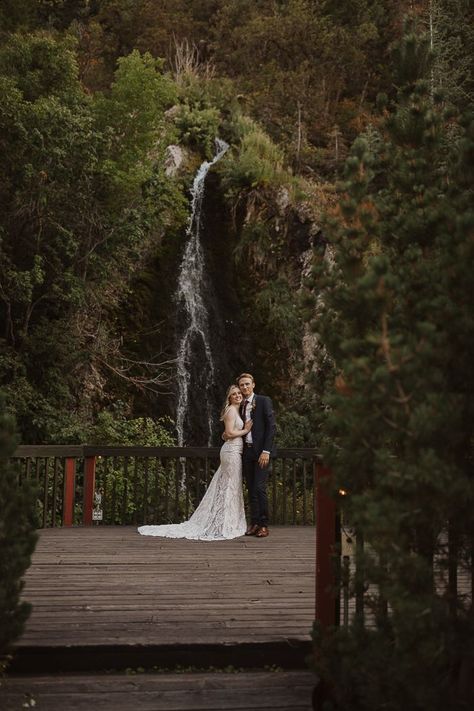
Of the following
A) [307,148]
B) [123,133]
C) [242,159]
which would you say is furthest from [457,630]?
[307,148]

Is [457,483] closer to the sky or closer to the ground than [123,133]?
closer to the ground

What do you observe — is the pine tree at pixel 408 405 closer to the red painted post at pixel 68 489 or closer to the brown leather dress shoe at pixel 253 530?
the brown leather dress shoe at pixel 253 530

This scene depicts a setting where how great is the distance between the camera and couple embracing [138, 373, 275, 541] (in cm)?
877

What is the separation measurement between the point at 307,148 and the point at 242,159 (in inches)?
145

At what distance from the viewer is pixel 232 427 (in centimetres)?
886

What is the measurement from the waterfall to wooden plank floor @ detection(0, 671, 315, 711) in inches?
440

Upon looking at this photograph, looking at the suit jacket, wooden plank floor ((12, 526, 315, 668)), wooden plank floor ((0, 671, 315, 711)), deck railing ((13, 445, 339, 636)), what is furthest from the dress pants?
wooden plank floor ((0, 671, 315, 711))

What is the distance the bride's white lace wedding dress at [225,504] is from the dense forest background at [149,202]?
142 centimetres

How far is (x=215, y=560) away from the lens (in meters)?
7.20

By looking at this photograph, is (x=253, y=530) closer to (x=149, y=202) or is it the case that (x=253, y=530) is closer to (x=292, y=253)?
(x=149, y=202)

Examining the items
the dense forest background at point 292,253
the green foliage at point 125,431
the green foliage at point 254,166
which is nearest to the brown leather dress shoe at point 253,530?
the dense forest background at point 292,253

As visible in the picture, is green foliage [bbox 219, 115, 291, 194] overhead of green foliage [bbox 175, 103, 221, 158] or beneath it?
beneath

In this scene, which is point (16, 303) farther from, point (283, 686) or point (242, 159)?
point (283, 686)

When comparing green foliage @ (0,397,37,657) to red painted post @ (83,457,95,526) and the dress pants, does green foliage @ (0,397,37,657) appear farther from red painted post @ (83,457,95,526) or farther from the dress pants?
red painted post @ (83,457,95,526)
